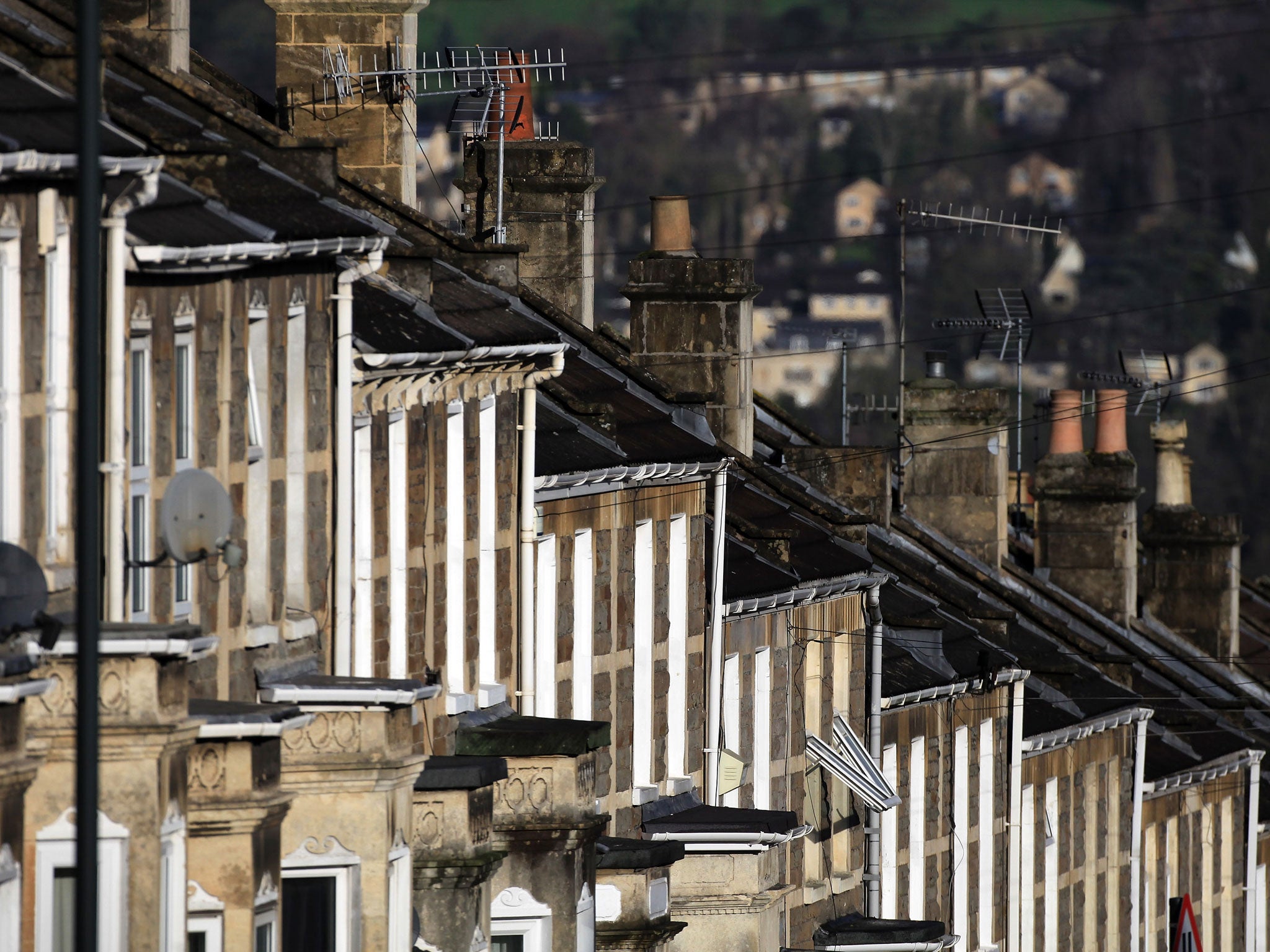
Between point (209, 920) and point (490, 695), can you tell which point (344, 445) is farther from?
point (490, 695)

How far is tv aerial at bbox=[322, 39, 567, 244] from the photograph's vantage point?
117 ft

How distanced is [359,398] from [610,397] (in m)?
11.6

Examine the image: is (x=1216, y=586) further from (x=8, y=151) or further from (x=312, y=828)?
(x=8, y=151)

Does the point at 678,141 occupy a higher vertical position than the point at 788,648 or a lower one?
higher

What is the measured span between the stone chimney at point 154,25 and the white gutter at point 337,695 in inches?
254

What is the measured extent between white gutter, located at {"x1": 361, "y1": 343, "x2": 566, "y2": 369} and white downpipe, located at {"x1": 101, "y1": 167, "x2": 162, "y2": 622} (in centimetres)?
506

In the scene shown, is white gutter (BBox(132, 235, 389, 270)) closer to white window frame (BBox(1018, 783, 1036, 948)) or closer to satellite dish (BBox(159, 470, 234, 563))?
satellite dish (BBox(159, 470, 234, 563))

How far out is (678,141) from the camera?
7254 inches

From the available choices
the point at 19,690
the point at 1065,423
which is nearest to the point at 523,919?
the point at 19,690

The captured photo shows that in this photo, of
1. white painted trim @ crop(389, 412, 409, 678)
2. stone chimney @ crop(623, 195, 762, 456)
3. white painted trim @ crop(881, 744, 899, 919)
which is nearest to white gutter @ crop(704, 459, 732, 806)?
stone chimney @ crop(623, 195, 762, 456)

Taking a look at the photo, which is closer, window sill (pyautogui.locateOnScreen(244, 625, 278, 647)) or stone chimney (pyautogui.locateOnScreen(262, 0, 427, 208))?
window sill (pyautogui.locateOnScreen(244, 625, 278, 647))

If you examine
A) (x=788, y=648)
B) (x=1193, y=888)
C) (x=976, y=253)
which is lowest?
(x=1193, y=888)

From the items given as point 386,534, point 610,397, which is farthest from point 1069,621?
point 386,534

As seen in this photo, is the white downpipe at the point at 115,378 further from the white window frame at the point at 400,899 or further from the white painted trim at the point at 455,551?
the white painted trim at the point at 455,551
